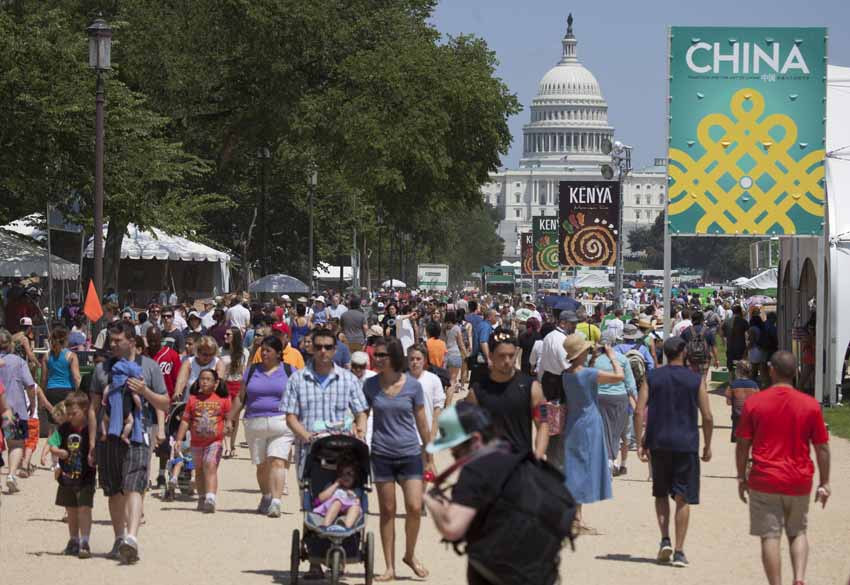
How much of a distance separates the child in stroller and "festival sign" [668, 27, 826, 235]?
1170 cm

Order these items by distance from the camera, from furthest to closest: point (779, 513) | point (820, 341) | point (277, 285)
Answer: point (277, 285) < point (820, 341) < point (779, 513)

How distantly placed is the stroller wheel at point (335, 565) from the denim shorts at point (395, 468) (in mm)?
660

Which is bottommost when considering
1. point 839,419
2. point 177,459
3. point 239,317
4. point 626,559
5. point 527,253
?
point 626,559

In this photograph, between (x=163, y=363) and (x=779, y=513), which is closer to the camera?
(x=779, y=513)

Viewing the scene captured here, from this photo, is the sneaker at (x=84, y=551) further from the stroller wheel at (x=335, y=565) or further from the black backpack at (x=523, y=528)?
the black backpack at (x=523, y=528)

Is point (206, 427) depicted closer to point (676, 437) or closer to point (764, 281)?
point (676, 437)

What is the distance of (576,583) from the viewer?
1083cm

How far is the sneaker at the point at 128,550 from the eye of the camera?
1132 cm

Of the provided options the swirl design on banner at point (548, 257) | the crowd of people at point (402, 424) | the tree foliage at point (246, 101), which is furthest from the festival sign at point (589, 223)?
the crowd of people at point (402, 424)

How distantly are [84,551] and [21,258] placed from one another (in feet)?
74.0

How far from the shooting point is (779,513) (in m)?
9.75

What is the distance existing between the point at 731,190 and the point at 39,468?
9492mm

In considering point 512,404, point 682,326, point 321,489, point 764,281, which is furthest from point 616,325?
point 764,281

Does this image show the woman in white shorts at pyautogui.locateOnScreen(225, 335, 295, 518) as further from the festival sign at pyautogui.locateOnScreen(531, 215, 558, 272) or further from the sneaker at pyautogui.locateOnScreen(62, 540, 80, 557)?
the festival sign at pyautogui.locateOnScreen(531, 215, 558, 272)
